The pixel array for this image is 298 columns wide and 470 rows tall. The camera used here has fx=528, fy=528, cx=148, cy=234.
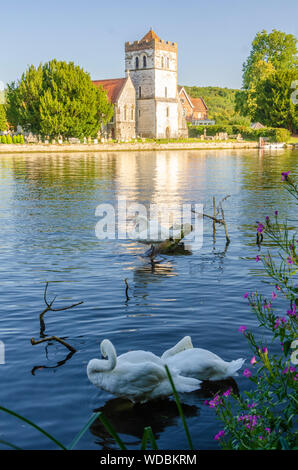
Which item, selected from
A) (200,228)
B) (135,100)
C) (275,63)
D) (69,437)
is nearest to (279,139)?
(275,63)

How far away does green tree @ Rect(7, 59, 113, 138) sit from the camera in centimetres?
7481

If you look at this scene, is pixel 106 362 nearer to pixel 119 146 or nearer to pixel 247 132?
pixel 119 146

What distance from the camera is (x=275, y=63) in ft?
342

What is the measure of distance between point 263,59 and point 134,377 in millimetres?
108933

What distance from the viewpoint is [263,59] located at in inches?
4176

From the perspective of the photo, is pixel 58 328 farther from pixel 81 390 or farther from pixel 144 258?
pixel 144 258

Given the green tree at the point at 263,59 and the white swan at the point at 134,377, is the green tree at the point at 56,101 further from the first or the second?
the white swan at the point at 134,377

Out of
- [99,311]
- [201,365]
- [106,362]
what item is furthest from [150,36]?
[106,362]

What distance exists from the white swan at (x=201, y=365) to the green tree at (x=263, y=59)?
99.2 meters

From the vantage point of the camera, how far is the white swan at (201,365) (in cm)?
686

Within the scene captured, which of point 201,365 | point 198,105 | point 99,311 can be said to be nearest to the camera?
point 201,365

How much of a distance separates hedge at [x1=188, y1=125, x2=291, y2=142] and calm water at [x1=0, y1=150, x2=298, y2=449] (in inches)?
2947

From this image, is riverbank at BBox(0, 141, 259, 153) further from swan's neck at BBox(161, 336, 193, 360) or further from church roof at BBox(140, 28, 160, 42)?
swan's neck at BBox(161, 336, 193, 360)
